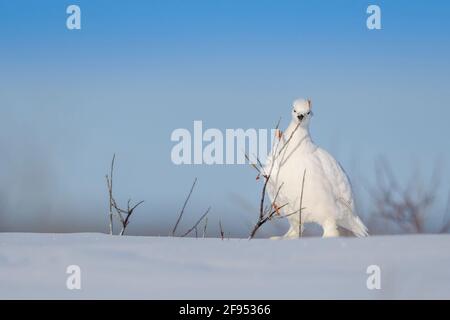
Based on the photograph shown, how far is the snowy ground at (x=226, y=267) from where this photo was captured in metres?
3.10

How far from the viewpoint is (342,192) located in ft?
17.4

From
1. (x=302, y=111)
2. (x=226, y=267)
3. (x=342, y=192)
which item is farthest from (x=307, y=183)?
(x=226, y=267)

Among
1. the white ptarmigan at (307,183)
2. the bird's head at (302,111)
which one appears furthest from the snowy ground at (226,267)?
the bird's head at (302,111)

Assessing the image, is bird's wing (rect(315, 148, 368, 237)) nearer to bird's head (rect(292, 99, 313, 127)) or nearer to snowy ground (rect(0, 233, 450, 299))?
bird's head (rect(292, 99, 313, 127))

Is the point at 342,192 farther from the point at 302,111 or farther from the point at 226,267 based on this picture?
the point at 226,267

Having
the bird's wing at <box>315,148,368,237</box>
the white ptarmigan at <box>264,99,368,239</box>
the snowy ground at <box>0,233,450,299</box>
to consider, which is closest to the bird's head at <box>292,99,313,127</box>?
the white ptarmigan at <box>264,99,368,239</box>

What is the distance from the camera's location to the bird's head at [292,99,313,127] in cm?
523

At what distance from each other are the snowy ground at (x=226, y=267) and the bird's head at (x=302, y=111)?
1.42m
